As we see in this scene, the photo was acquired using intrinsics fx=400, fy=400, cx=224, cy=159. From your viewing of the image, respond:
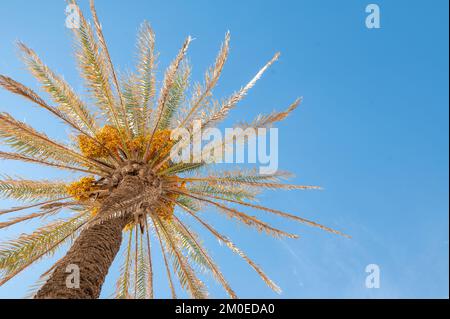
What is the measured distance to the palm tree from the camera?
6508mm

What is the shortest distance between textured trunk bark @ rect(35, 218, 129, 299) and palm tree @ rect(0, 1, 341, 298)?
1.21ft

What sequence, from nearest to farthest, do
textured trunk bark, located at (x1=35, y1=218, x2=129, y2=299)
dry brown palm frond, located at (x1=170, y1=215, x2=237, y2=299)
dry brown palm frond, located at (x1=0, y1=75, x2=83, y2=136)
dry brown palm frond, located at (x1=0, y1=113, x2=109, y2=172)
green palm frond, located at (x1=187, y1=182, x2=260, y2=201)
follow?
textured trunk bark, located at (x1=35, y1=218, x2=129, y2=299)
dry brown palm frond, located at (x1=0, y1=75, x2=83, y2=136)
dry brown palm frond, located at (x1=0, y1=113, x2=109, y2=172)
green palm frond, located at (x1=187, y1=182, x2=260, y2=201)
dry brown palm frond, located at (x1=170, y1=215, x2=237, y2=299)

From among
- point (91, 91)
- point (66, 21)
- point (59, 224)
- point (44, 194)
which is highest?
point (66, 21)

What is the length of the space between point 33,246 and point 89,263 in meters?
1.84

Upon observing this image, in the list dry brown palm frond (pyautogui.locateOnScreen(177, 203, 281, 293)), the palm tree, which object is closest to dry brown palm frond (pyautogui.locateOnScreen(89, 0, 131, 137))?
the palm tree

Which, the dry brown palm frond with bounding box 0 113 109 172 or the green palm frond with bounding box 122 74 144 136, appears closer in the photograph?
the dry brown palm frond with bounding box 0 113 109 172

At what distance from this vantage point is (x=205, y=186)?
7348 mm

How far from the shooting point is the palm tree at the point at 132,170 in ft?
21.4

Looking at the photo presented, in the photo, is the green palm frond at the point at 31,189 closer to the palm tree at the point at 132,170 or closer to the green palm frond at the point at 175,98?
the palm tree at the point at 132,170

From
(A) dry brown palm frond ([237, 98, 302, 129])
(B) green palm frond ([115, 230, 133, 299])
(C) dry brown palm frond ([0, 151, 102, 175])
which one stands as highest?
(A) dry brown palm frond ([237, 98, 302, 129])

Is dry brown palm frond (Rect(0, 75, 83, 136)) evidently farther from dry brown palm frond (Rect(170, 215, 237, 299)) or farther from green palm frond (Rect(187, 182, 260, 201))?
dry brown palm frond (Rect(170, 215, 237, 299))
